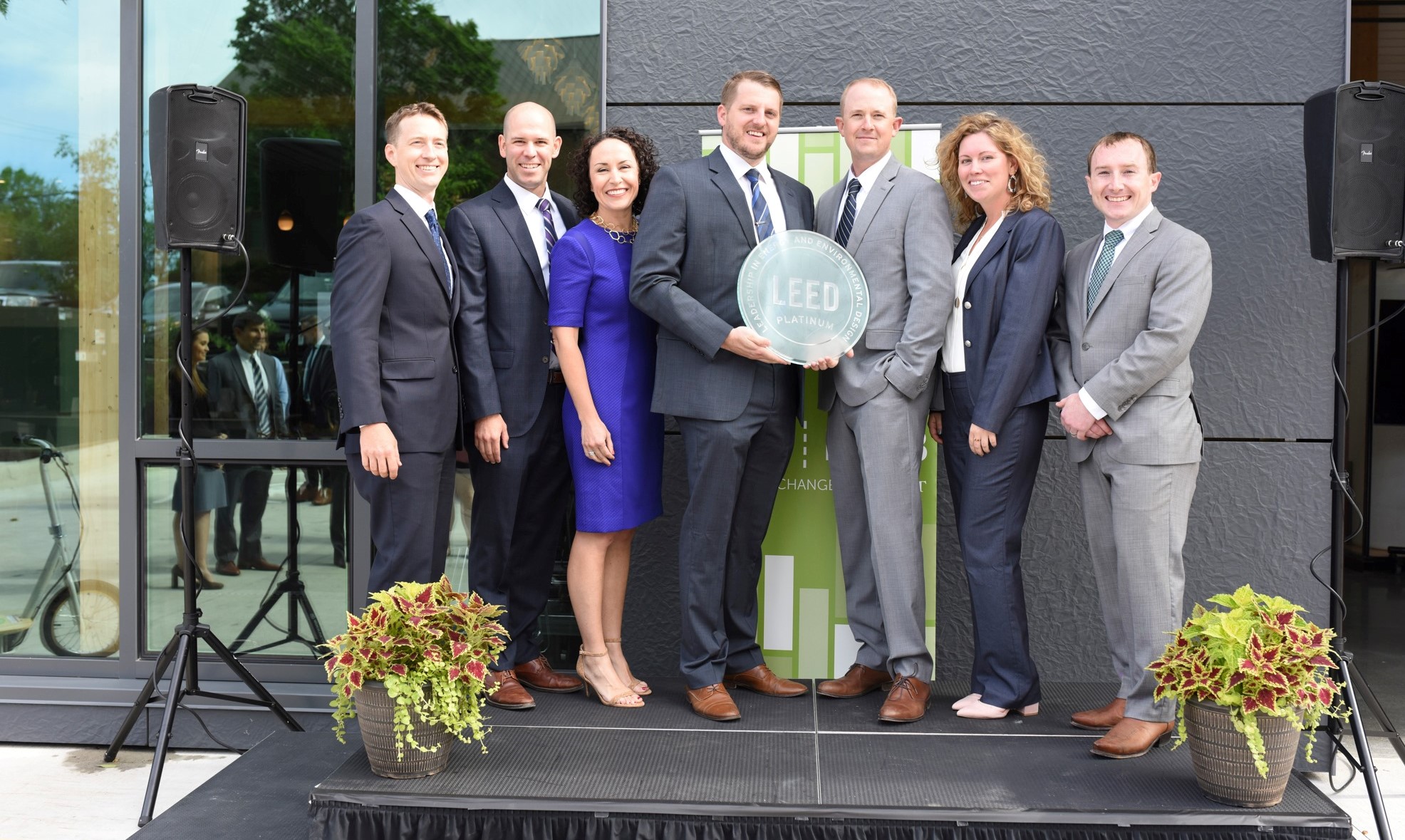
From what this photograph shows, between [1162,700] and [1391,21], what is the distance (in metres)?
6.62

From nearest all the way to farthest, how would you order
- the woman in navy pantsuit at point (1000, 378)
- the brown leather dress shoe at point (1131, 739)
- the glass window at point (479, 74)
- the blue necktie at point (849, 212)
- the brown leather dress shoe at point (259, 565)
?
the brown leather dress shoe at point (1131, 739), the woman in navy pantsuit at point (1000, 378), the blue necktie at point (849, 212), the glass window at point (479, 74), the brown leather dress shoe at point (259, 565)

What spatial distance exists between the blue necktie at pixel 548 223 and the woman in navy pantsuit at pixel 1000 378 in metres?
1.25

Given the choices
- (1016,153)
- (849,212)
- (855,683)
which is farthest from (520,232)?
(855,683)

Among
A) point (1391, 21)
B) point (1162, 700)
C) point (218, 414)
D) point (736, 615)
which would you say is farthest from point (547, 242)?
point (1391, 21)

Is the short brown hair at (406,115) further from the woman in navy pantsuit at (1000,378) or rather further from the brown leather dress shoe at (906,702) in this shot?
the brown leather dress shoe at (906,702)

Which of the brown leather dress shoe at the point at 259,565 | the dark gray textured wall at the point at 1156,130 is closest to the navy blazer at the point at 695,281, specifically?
the dark gray textured wall at the point at 1156,130

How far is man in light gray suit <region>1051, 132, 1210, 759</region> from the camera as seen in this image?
9.16ft

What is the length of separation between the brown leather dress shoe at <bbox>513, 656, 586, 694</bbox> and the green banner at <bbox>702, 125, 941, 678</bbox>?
0.68 meters

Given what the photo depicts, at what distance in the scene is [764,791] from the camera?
2490 mm

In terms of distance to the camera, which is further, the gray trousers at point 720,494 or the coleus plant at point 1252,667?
the gray trousers at point 720,494

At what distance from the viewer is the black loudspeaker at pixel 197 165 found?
3.22 metres

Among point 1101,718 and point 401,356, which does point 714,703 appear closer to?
point 1101,718

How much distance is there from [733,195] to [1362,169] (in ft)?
5.95

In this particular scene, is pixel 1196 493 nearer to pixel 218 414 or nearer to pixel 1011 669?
pixel 1011 669
